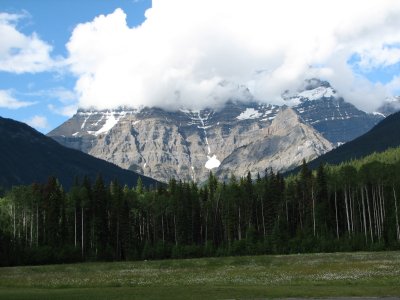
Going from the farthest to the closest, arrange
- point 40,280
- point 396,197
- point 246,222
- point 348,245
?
point 246,222
point 396,197
point 348,245
point 40,280

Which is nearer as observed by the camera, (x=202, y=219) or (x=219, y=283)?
(x=219, y=283)

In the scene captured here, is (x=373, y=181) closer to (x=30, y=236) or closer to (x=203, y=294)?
(x=30, y=236)

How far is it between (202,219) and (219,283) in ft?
295

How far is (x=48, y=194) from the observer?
121500 millimetres

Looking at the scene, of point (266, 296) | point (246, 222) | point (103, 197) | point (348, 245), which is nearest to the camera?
point (266, 296)

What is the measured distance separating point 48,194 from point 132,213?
82.9 feet

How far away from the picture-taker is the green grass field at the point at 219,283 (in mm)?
42156

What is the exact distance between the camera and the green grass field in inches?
1660

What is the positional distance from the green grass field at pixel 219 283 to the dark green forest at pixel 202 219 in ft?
96.3

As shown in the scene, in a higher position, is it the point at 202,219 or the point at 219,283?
the point at 202,219

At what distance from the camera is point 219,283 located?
54.6m

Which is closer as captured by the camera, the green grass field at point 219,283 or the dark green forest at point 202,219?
the green grass field at point 219,283

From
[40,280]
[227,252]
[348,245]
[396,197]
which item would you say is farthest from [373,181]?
[40,280]

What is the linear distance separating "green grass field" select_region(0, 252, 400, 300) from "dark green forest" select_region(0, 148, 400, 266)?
29.4 metres
